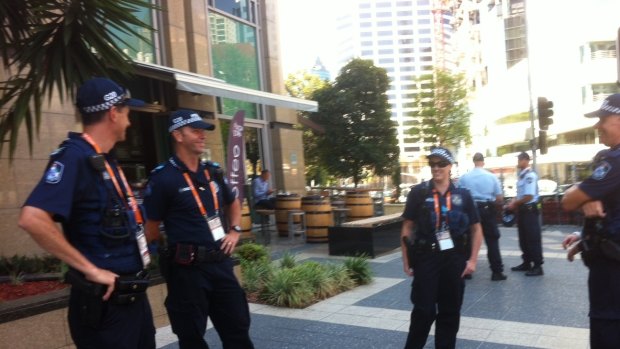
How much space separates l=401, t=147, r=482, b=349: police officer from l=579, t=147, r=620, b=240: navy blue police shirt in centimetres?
120

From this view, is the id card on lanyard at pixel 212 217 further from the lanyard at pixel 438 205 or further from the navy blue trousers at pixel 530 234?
the navy blue trousers at pixel 530 234

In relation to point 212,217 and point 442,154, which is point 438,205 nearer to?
point 442,154

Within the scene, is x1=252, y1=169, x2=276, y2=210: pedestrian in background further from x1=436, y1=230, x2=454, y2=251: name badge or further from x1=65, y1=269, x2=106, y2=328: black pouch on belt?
x1=65, y1=269, x2=106, y2=328: black pouch on belt

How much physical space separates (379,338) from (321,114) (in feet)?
55.8

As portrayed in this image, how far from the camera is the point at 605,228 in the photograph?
113 inches

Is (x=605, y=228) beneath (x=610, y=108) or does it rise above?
beneath

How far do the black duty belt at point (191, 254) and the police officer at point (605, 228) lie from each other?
2164 mm

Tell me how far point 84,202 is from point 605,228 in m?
2.77

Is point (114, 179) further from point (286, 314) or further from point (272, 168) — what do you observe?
point (272, 168)

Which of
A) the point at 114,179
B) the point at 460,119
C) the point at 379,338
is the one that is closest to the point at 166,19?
the point at 379,338

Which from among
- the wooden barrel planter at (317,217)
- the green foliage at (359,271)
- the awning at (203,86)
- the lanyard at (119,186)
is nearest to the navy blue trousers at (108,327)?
the lanyard at (119,186)

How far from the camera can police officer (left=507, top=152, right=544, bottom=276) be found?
729cm

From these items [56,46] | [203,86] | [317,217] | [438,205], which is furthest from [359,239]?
[56,46]

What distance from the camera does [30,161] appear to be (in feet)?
24.3
